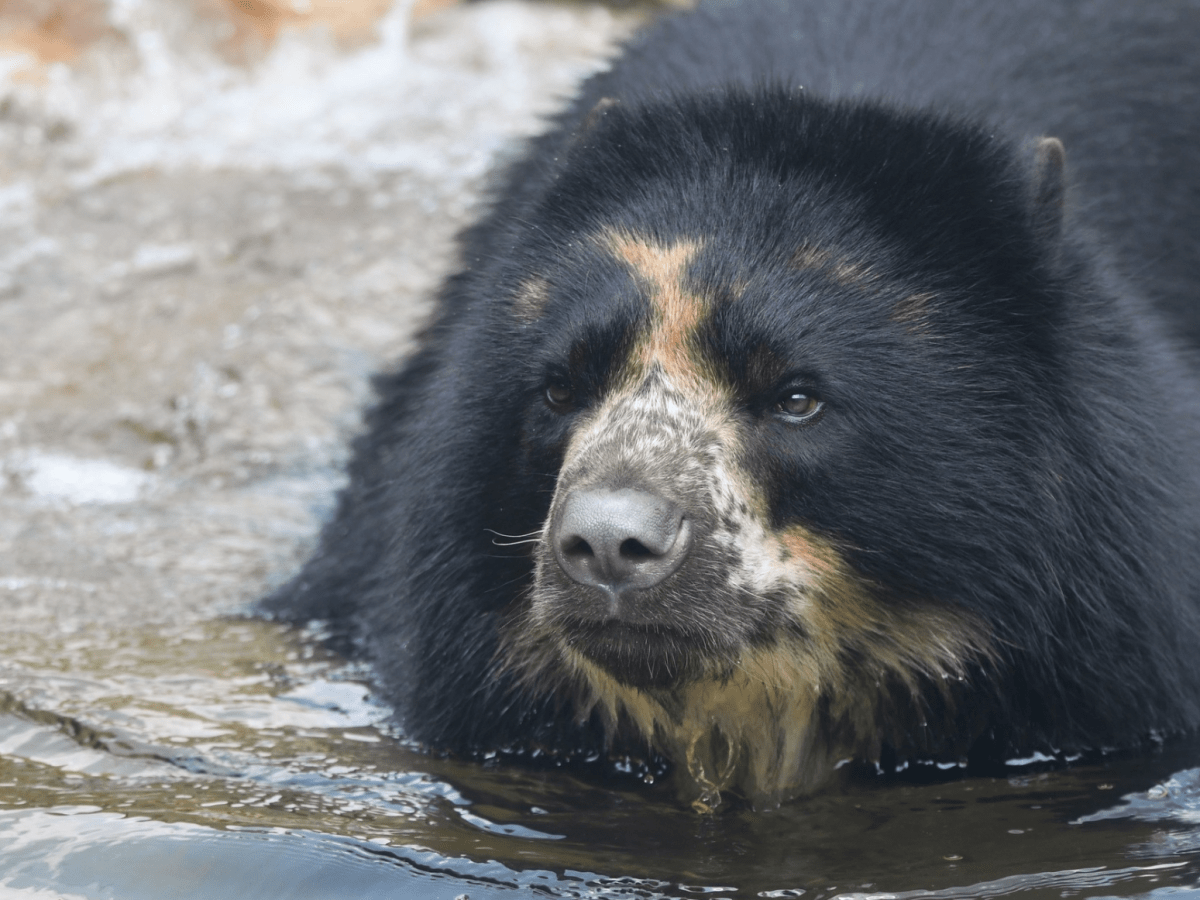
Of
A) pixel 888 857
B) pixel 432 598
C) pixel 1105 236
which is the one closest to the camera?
pixel 888 857

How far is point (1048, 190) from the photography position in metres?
4.16

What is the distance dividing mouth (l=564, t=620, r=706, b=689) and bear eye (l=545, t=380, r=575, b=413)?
25.6 inches

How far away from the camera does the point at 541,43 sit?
12797 mm

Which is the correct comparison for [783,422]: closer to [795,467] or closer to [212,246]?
[795,467]

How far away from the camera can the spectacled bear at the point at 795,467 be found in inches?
148

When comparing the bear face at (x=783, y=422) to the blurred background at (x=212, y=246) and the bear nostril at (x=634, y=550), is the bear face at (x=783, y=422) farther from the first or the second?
the blurred background at (x=212, y=246)

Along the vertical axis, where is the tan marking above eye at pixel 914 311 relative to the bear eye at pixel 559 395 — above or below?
above

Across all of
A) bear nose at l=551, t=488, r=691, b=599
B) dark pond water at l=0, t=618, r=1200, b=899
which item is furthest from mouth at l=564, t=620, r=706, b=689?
dark pond water at l=0, t=618, r=1200, b=899

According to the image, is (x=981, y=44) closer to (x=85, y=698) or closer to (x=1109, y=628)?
(x=1109, y=628)

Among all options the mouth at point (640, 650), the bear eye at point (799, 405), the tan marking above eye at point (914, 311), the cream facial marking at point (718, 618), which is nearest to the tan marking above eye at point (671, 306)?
the cream facial marking at point (718, 618)

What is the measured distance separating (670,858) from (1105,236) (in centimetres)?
277

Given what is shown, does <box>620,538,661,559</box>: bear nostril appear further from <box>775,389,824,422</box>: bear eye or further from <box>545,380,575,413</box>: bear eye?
<box>545,380,575,413</box>: bear eye

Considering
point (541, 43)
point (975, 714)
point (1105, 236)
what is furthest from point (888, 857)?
point (541, 43)

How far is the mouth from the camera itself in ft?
11.7
